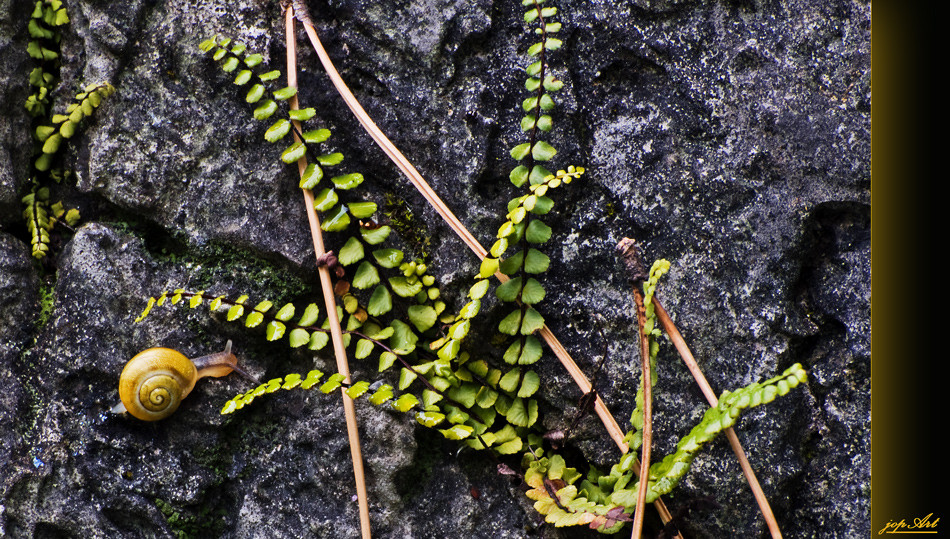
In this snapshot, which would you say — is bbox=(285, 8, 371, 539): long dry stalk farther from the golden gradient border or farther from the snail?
the golden gradient border

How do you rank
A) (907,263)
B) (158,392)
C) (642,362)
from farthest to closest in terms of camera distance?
(158,392)
(642,362)
(907,263)

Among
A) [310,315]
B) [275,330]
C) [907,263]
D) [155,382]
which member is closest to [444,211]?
[310,315]

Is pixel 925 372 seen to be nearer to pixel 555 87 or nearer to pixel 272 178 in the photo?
pixel 555 87

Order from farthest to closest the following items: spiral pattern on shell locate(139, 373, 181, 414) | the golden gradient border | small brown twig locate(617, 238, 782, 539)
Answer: spiral pattern on shell locate(139, 373, 181, 414), small brown twig locate(617, 238, 782, 539), the golden gradient border

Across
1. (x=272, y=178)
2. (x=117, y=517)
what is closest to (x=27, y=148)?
(x=272, y=178)

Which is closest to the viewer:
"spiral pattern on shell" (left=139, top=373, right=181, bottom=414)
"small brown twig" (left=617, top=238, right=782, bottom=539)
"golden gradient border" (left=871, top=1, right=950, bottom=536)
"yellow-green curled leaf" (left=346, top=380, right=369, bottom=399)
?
"golden gradient border" (left=871, top=1, right=950, bottom=536)

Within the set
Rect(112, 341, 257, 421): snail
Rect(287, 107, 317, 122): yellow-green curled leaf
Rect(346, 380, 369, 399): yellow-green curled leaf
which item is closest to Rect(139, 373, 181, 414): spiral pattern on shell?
Rect(112, 341, 257, 421): snail

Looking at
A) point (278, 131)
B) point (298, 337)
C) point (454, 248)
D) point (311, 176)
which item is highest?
point (278, 131)

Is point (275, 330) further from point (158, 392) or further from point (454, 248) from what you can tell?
point (454, 248)
